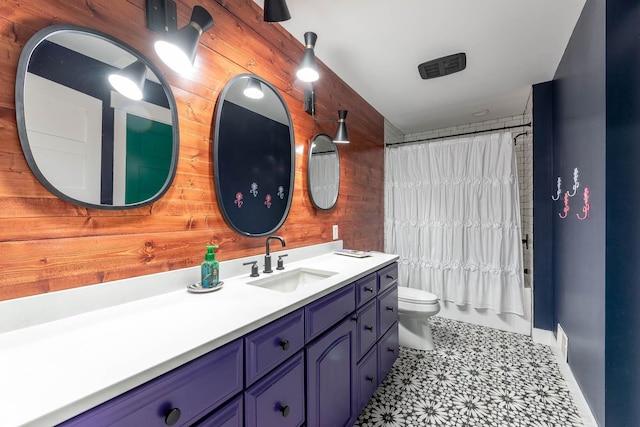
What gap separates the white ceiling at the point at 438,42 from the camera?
1575 mm

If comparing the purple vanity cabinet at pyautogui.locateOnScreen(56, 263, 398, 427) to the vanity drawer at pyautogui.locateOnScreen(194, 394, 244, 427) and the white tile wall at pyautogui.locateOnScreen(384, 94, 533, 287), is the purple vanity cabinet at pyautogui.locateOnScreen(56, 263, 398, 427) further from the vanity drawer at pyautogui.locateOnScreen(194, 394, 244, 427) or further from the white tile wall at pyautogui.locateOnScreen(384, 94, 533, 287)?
the white tile wall at pyautogui.locateOnScreen(384, 94, 533, 287)

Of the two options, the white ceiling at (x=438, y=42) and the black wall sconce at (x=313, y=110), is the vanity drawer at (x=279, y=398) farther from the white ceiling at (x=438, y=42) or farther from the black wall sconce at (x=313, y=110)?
the white ceiling at (x=438, y=42)

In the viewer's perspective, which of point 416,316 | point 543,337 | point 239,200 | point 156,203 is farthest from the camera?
point 543,337

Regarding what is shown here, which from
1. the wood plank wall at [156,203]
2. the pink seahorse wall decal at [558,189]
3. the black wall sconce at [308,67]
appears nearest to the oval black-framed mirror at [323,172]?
the wood plank wall at [156,203]

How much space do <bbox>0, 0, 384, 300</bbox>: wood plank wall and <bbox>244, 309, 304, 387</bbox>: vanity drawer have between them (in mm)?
525

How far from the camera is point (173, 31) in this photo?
1133mm

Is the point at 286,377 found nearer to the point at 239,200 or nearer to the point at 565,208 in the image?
the point at 239,200

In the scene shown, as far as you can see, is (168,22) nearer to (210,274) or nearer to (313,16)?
(313,16)

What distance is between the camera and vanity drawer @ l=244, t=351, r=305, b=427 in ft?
2.81

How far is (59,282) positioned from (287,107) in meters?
1.42

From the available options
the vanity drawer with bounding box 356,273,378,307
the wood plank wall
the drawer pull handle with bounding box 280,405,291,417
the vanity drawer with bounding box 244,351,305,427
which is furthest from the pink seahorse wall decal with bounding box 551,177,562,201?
the drawer pull handle with bounding box 280,405,291,417

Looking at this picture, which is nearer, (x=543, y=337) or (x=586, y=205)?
(x=586, y=205)

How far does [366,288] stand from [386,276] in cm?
32

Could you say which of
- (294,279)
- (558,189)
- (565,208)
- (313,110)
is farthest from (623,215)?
(313,110)
